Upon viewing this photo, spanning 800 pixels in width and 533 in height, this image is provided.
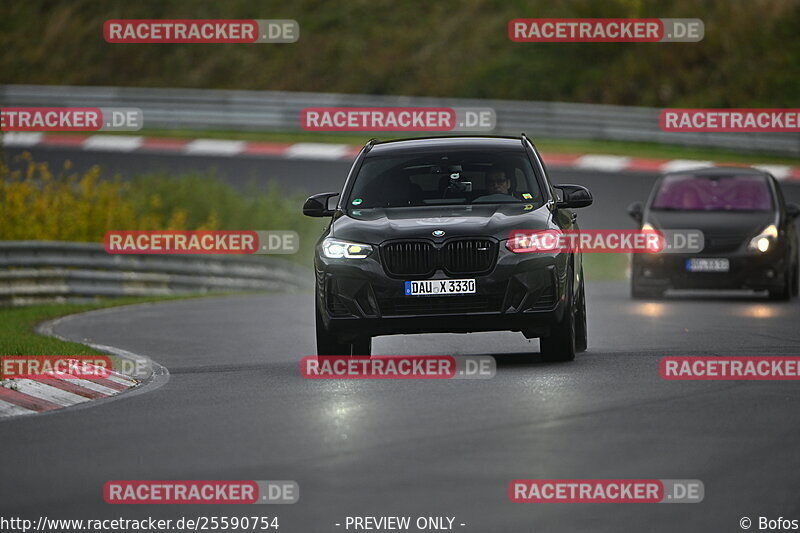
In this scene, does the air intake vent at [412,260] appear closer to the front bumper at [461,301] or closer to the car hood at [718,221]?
the front bumper at [461,301]

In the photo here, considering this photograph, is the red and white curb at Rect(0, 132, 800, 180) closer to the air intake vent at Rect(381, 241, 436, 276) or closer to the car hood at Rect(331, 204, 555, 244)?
the car hood at Rect(331, 204, 555, 244)

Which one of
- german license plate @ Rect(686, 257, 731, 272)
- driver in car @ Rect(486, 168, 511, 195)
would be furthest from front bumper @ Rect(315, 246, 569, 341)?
german license plate @ Rect(686, 257, 731, 272)

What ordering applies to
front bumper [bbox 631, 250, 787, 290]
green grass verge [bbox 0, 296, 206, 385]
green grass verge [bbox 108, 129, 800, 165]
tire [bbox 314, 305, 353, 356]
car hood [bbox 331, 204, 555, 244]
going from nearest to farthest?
car hood [bbox 331, 204, 555, 244], tire [bbox 314, 305, 353, 356], green grass verge [bbox 0, 296, 206, 385], front bumper [bbox 631, 250, 787, 290], green grass verge [bbox 108, 129, 800, 165]

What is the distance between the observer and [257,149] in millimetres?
43125

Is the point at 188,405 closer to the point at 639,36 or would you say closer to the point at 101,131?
the point at 101,131

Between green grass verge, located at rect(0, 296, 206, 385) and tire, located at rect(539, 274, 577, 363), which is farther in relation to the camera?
green grass verge, located at rect(0, 296, 206, 385)

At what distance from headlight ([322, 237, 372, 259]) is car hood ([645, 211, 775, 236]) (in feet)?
32.6

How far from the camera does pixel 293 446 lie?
9.33m

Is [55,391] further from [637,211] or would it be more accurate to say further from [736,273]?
[637,211]

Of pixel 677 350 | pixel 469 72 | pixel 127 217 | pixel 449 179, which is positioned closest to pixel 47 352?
pixel 449 179

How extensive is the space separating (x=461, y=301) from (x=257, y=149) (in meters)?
30.7

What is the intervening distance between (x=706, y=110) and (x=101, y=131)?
53.5 ft

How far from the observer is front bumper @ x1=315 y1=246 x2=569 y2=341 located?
506 inches

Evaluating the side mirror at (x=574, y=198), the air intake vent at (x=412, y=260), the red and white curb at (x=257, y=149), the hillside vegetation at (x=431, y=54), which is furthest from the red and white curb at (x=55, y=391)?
the hillside vegetation at (x=431, y=54)
